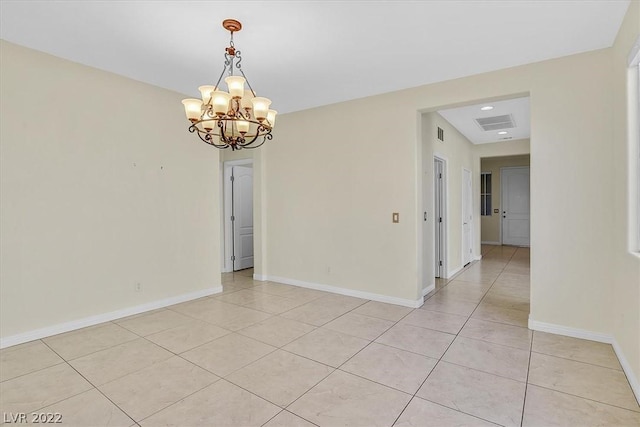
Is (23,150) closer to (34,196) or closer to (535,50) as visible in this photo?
(34,196)

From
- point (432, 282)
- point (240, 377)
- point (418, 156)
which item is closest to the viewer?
point (240, 377)

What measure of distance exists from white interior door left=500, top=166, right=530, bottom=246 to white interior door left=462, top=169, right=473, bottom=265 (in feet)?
11.6

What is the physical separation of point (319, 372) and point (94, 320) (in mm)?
2728

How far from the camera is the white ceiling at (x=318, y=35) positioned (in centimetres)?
253

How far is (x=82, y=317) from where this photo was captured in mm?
3539

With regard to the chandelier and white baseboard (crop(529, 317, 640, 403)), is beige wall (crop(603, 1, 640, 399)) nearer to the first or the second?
white baseboard (crop(529, 317, 640, 403))

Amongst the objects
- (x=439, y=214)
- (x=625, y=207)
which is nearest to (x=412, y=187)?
(x=439, y=214)

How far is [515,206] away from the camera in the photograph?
395 inches

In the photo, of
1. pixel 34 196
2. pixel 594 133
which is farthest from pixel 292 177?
pixel 594 133

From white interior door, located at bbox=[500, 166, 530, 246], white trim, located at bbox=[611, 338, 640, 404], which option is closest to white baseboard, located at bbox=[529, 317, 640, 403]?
white trim, located at bbox=[611, 338, 640, 404]

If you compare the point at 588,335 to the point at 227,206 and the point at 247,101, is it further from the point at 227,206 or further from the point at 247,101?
the point at 227,206

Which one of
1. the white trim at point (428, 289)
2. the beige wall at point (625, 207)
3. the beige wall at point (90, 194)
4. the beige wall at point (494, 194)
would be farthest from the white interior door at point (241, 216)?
the beige wall at point (494, 194)

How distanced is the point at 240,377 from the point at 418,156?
328 centimetres

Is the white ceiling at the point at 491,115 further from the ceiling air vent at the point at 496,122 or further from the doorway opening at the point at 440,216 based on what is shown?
the doorway opening at the point at 440,216
